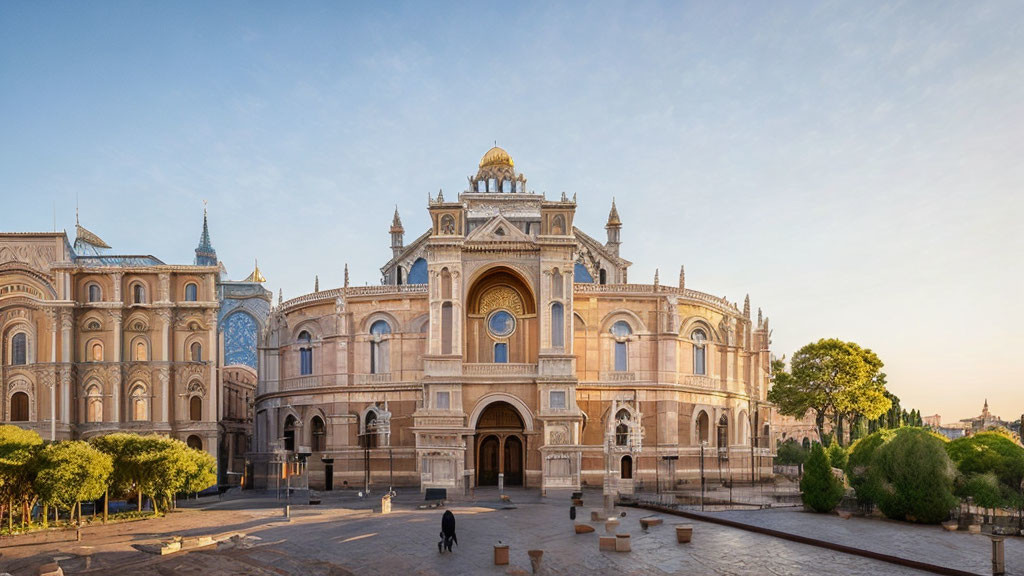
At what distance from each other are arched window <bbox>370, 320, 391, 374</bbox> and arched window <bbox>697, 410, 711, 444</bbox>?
21.3 meters

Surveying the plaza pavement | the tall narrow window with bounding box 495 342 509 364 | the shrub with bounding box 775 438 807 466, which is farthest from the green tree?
the shrub with bounding box 775 438 807 466

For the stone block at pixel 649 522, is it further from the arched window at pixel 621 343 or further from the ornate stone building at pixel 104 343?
the ornate stone building at pixel 104 343

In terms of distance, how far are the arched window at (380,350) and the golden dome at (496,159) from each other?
69.0ft

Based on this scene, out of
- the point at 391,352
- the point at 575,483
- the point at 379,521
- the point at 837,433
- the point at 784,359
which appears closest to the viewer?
the point at 379,521

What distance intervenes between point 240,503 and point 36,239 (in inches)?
982

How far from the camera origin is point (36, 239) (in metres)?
55.7

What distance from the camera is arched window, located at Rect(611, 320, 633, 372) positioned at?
52.8 meters

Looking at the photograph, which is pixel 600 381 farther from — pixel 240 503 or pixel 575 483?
pixel 240 503

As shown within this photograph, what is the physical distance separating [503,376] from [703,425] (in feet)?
52.4

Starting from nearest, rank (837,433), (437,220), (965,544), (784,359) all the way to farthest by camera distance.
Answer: (965,544) < (437,220) < (837,433) < (784,359)

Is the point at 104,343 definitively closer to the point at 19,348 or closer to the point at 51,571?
the point at 19,348

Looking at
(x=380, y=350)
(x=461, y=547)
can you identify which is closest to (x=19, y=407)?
(x=380, y=350)

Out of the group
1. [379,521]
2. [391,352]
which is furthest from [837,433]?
[379,521]

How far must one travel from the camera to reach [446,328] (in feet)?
159
